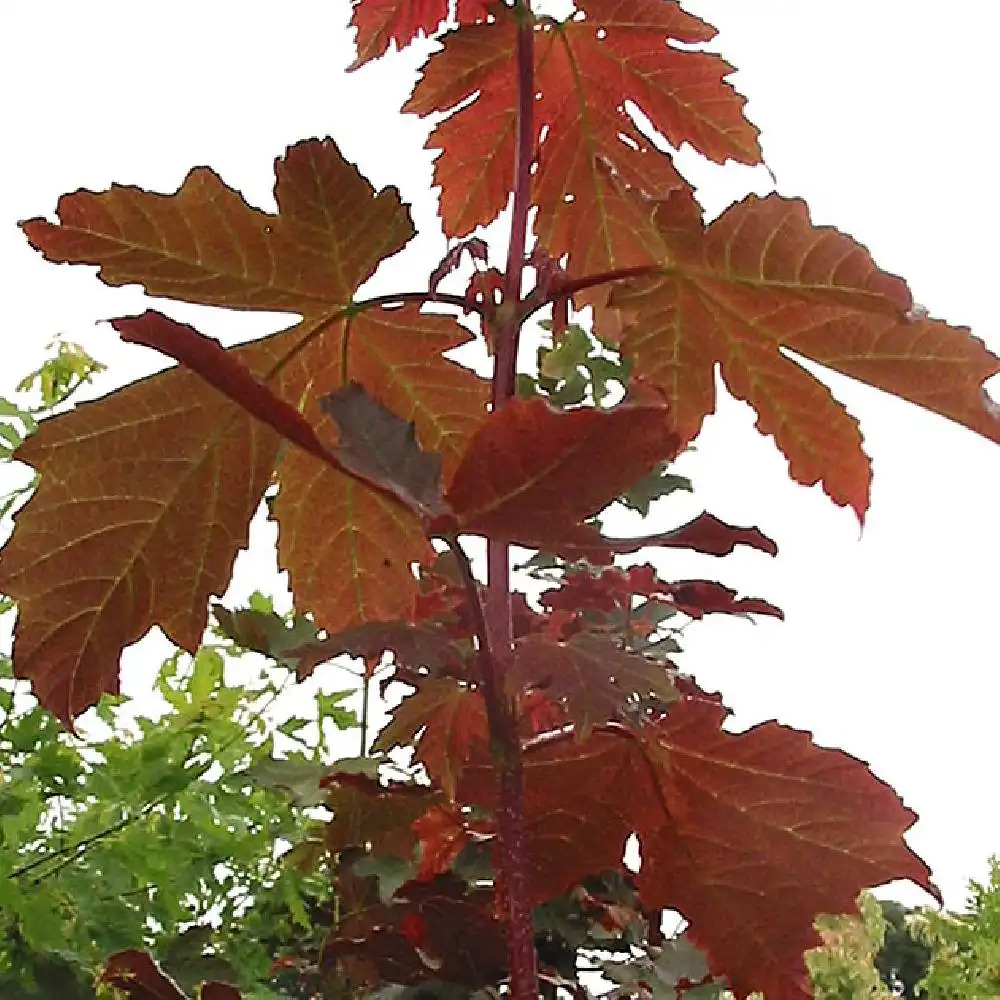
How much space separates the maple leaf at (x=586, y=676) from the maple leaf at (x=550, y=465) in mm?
42

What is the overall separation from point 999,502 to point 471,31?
131 cm

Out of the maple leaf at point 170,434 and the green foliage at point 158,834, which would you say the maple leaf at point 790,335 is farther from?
the green foliage at point 158,834

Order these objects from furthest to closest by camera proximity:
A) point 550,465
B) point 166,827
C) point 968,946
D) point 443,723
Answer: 1. point 968,946
2. point 166,827
3. point 443,723
4. point 550,465

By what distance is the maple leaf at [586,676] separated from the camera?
346 millimetres

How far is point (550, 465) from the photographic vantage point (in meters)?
0.32

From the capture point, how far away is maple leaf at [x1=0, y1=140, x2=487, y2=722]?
421mm

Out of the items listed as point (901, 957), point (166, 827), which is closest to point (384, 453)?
point (166, 827)

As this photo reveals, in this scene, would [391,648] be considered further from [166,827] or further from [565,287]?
[166,827]

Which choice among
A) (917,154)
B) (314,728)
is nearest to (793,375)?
(314,728)

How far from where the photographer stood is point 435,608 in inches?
22.7

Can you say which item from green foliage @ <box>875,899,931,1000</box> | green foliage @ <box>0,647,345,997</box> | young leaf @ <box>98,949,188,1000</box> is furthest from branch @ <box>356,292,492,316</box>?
green foliage @ <box>875,899,931,1000</box>

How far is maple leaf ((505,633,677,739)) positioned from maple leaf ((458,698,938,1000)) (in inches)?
2.6

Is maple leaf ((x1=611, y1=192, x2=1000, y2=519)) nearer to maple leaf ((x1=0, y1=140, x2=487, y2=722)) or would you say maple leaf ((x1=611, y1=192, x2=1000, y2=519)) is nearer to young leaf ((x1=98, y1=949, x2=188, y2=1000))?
maple leaf ((x1=0, y1=140, x2=487, y2=722))

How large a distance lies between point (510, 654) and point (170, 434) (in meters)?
0.14
